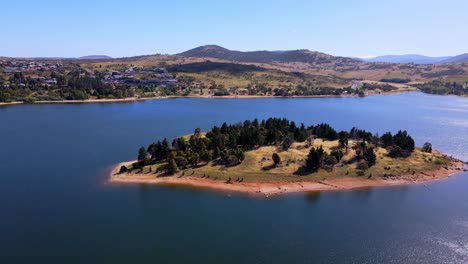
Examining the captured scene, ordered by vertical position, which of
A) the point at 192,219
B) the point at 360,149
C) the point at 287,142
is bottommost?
the point at 192,219

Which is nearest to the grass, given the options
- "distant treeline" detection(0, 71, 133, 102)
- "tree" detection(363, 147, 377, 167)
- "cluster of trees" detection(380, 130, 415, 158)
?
"tree" detection(363, 147, 377, 167)

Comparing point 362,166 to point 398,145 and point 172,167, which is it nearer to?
point 398,145

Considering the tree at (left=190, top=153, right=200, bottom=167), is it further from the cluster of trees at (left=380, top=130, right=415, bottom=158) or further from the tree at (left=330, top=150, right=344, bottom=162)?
the cluster of trees at (left=380, top=130, right=415, bottom=158)

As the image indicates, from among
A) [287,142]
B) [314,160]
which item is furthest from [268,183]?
[287,142]

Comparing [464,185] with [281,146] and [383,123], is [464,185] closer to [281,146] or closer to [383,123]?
[281,146]

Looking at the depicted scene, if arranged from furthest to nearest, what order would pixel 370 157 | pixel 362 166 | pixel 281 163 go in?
pixel 370 157, pixel 362 166, pixel 281 163

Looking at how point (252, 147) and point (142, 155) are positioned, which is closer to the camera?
point (142, 155)
